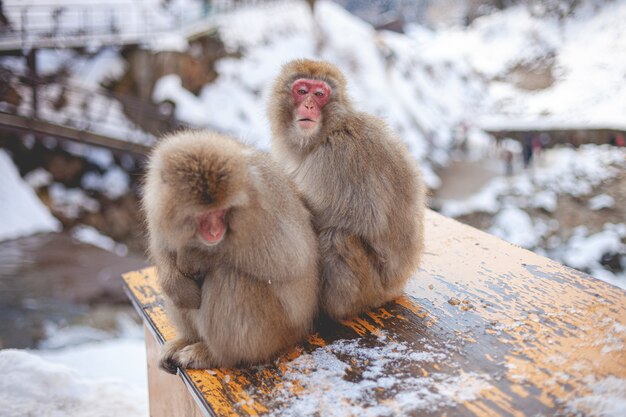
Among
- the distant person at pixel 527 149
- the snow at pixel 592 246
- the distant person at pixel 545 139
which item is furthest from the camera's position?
the distant person at pixel 527 149

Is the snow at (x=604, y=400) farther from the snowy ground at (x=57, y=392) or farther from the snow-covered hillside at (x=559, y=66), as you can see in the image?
the snow-covered hillside at (x=559, y=66)

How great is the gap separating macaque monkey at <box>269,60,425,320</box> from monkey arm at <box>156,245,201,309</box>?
50cm

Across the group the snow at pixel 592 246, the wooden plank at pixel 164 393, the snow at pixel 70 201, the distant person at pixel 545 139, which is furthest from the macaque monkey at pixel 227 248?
the snow at pixel 70 201

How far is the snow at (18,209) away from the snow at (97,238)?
0.26 metres

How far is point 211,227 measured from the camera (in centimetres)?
157

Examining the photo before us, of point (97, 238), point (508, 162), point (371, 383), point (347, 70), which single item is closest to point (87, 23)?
point (97, 238)

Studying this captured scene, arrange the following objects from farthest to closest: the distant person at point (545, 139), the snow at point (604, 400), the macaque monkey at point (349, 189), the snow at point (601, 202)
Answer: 1. the distant person at point (545, 139)
2. the snow at point (601, 202)
3. the macaque monkey at point (349, 189)
4. the snow at point (604, 400)

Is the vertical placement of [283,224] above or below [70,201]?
above

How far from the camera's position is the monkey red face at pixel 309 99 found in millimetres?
2092

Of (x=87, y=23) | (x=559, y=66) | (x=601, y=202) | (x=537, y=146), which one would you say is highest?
(x=87, y=23)

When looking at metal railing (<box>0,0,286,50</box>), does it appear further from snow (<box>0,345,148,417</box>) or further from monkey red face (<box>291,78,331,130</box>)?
monkey red face (<box>291,78,331,130</box>)

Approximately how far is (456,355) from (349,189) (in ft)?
2.35

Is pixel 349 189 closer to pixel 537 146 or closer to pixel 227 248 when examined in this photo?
pixel 227 248

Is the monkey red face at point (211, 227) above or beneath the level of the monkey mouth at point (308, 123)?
beneath
